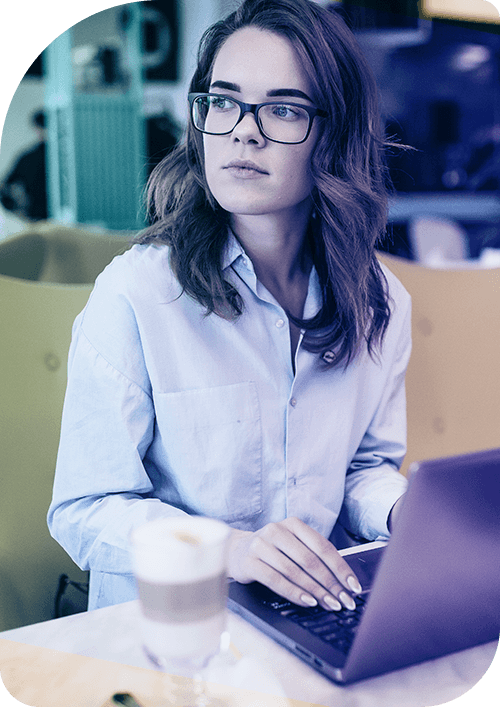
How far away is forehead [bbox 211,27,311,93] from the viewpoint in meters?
1.10

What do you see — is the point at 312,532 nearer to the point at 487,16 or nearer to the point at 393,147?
the point at 393,147

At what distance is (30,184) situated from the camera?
12.0 feet

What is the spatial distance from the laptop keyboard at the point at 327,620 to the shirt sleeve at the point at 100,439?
30 cm

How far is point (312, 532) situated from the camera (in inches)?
31.9

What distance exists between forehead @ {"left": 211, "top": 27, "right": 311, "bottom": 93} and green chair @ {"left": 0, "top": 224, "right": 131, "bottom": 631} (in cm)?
47

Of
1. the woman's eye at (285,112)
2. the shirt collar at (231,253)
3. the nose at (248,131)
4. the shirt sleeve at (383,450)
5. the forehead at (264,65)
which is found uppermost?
the forehead at (264,65)

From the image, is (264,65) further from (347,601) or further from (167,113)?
(167,113)

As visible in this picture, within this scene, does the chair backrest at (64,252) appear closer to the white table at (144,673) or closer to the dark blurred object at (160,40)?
the white table at (144,673)

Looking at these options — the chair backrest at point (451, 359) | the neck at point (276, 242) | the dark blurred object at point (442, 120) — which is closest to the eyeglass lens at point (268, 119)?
the neck at point (276, 242)

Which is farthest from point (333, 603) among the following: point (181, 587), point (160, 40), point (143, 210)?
point (160, 40)

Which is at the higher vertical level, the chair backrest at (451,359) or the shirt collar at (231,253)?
the shirt collar at (231,253)

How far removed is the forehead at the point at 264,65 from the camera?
110cm

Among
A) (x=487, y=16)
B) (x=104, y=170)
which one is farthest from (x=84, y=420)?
(x=487, y=16)

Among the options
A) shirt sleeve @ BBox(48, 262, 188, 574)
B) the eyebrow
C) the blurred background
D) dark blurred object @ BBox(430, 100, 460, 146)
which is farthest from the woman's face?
dark blurred object @ BBox(430, 100, 460, 146)
